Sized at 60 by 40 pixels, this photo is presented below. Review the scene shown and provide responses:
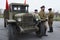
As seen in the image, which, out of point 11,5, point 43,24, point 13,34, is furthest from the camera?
point 11,5

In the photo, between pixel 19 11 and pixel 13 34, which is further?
pixel 19 11

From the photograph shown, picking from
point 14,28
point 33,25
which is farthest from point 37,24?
point 14,28

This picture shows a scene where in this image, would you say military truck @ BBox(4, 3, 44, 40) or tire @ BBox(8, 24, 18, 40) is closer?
tire @ BBox(8, 24, 18, 40)

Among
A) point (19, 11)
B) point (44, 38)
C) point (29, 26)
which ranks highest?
point (19, 11)

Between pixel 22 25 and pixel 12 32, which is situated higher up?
pixel 22 25

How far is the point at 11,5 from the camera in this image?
44.6ft

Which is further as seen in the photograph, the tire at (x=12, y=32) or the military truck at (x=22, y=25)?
the military truck at (x=22, y=25)

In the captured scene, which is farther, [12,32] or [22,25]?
[22,25]

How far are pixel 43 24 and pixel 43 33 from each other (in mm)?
588

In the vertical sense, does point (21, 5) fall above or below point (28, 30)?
above

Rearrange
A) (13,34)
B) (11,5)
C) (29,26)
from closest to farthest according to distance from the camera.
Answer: (13,34) → (29,26) → (11,5)

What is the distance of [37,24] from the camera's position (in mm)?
12102

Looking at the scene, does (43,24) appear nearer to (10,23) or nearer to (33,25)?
(33,25)

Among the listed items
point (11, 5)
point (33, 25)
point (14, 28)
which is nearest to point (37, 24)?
point (33, 25)
